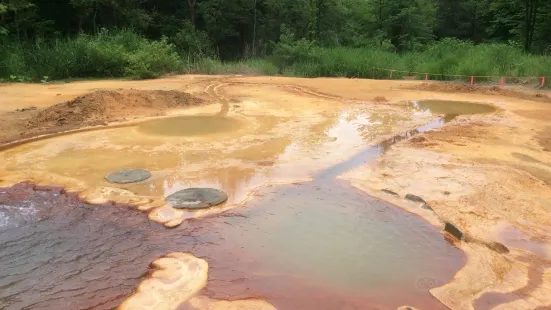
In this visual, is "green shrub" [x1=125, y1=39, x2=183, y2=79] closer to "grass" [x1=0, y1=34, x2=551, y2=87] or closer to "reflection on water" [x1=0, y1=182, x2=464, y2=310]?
"grass" [x1=0, y1=34, x2=551, y2=87]

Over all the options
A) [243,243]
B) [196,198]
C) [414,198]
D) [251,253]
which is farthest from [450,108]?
[251,253]

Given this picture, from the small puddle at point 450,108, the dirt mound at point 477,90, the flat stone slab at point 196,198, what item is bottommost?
the flat stone slab at point 196,198

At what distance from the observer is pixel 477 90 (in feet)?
44.0

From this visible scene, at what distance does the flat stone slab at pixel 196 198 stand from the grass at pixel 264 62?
11.5 m

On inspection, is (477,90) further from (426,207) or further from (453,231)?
(453,231)

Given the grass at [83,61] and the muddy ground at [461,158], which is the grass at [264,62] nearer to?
the grass at [83,61]

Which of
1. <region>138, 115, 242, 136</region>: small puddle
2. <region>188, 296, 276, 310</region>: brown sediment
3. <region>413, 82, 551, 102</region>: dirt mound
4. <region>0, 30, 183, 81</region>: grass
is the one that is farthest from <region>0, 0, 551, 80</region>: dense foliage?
<region>188, 296, 276, 310</region>: brown sediment

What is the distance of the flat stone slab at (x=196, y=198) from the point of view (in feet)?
17.1

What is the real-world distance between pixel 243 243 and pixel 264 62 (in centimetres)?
1614

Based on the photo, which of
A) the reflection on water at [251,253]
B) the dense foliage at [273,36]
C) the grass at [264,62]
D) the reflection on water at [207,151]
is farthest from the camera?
the dense foliage at [273,36]

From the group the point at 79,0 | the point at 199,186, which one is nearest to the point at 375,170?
the point at 199,186

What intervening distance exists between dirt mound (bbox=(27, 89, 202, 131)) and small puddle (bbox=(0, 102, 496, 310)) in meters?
2.26

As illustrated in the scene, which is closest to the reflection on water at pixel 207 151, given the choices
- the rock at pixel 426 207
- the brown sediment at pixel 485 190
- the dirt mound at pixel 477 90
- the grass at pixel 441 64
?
the brown sediment at pixel 485 190

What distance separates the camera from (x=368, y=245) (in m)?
4.50
